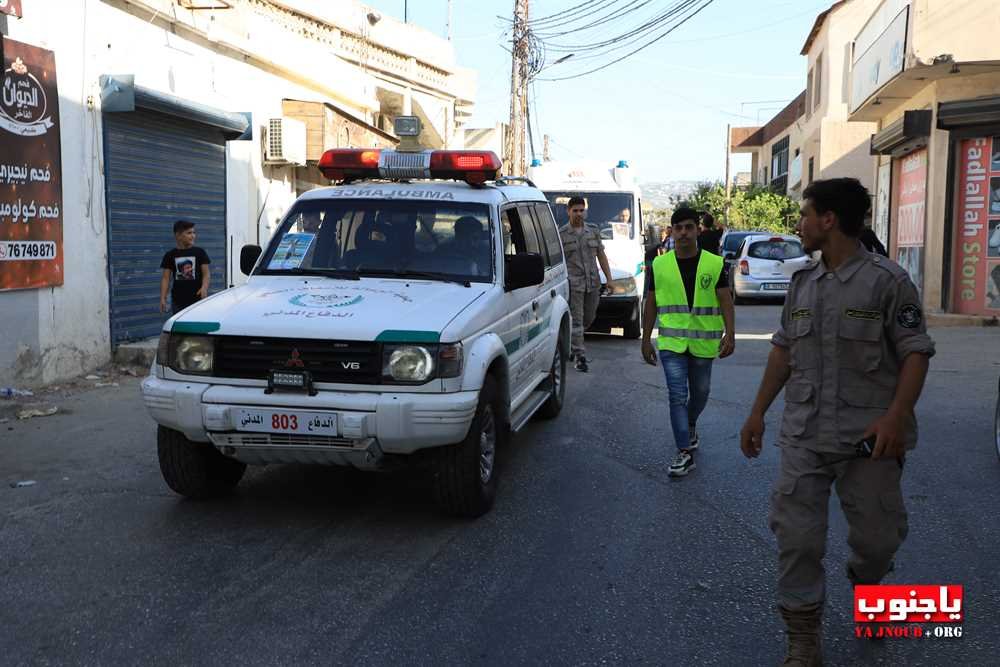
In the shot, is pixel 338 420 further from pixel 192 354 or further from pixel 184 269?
pixel 184 269

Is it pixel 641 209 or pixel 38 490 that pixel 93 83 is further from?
pixel 641 209

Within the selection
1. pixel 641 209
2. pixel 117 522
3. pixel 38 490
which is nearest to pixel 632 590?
pixel 117 522

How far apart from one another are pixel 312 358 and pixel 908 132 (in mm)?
15459

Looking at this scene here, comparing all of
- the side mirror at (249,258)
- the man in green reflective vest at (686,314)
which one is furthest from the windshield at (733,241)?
the side mirror at (249,258)

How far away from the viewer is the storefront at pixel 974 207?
646 inches

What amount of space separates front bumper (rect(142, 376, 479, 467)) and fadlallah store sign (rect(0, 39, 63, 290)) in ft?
17.1

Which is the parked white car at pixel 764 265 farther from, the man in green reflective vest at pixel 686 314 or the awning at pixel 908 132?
the man in green reflective vest at pixel 686 314

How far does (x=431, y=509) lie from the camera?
5.79 metres

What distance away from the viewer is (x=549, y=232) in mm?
8570

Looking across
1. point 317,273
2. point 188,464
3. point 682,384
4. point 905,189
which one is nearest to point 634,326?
point 682,384

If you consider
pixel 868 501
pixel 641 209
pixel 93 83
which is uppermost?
pixel 93 83

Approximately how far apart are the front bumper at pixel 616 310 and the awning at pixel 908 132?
6.88 metres

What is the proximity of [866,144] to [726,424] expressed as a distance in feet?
99.2

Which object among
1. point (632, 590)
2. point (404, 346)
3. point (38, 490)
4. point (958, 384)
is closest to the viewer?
point (632, 590)
